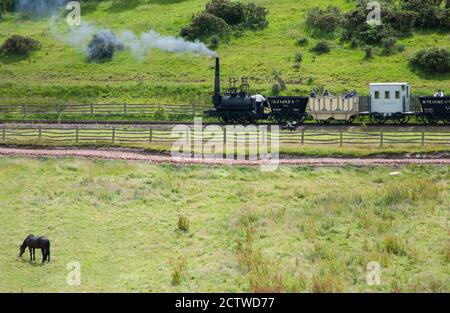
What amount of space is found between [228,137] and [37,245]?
53.9 ft

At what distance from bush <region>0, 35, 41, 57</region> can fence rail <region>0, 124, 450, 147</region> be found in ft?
82.7

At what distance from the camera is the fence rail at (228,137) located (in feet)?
104

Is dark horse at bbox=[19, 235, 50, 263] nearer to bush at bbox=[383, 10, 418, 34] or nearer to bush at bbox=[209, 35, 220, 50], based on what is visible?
bush at bbox=[209, 35, 220, 50]

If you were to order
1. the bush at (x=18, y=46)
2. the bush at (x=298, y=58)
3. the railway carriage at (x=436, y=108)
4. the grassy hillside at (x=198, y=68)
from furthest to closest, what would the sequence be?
the bush at (x=18, y=46), the bush at (x=298, y=58), the grassy hillside at (x=198, y=68), the railway carriage at (x=436, y=108)

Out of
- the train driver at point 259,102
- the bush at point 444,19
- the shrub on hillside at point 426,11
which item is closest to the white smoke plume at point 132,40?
the train driver at point 259,102

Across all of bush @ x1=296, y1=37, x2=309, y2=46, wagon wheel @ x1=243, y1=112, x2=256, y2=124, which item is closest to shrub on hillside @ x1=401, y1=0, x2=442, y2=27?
bush @ x1=296, y1=37, x2=309, y2=46

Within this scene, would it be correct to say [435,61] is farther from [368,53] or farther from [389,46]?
[368,53]

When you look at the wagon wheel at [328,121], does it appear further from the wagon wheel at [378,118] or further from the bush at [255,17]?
the bush at [255,17]

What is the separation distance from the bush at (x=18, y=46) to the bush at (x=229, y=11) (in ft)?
55.6

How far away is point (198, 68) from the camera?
176 ft

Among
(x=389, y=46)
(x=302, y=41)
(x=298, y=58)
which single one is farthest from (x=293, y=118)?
(x=302, y=41)

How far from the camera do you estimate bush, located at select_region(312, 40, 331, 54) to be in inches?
2141

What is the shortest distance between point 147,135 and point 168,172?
23.9ft

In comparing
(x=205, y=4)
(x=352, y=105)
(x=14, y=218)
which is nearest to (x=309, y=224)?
(x=14, y=218)
